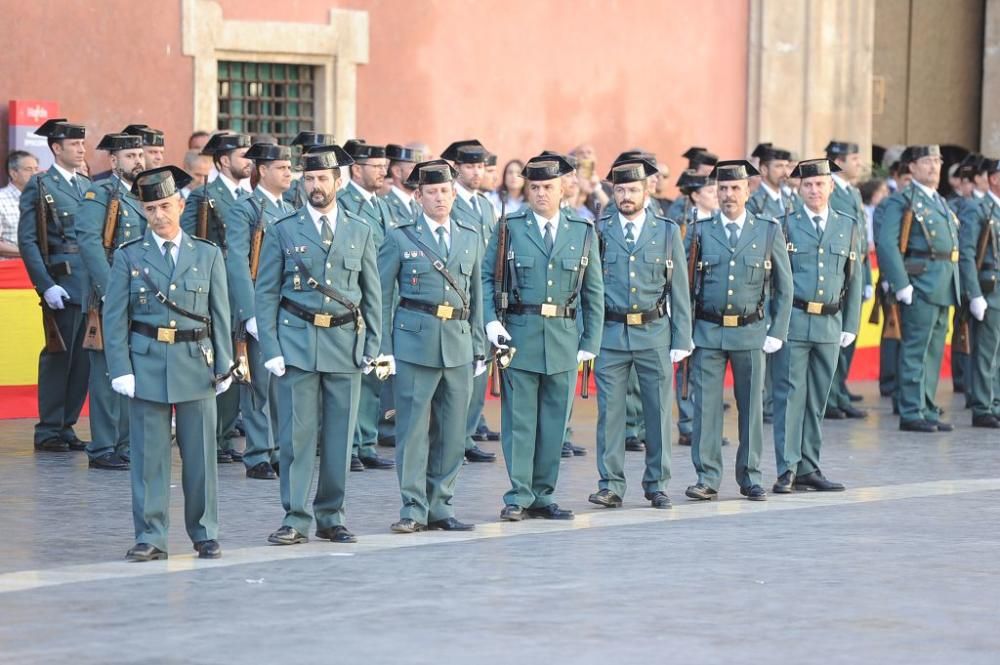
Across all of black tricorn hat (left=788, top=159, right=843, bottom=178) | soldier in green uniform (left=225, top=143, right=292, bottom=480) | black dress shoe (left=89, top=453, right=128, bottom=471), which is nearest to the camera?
soldier in green uniform (left=225, top=143, right=292, bottom=480)

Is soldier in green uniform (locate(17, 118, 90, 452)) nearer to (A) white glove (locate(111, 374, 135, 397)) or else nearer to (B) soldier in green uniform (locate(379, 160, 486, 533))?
(B) soldier in green uniform (locate(379, 160, 486, 533))

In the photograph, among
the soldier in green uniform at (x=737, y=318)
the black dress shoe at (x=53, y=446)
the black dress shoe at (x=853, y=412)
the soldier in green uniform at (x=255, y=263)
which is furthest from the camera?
the black dress shoe at (x=853, y=412)

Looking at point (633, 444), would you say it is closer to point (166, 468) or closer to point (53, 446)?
point (53, 446)

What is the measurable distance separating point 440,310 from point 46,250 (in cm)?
381

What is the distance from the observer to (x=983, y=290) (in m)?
15.9

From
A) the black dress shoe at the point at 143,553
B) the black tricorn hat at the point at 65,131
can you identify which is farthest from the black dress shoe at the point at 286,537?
the black tricorn hat at the point at 65,131

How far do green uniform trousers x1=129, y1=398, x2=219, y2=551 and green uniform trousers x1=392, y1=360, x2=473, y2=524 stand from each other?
113cm

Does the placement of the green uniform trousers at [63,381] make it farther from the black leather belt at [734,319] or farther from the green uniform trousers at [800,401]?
the green uniform trousers at [800,401]

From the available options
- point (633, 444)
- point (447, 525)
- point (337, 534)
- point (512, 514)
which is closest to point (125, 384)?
point (337, 534)

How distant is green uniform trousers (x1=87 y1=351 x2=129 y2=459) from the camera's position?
12.5 m

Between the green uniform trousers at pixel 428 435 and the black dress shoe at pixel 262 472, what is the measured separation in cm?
203

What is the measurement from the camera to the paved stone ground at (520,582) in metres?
7.52

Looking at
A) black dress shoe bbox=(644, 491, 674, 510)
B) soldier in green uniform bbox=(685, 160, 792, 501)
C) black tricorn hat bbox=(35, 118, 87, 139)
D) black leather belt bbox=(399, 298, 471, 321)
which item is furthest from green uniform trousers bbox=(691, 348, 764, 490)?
black tricorn hat bbox=(35, 118, 87, 139)

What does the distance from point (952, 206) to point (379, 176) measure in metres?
5.31
